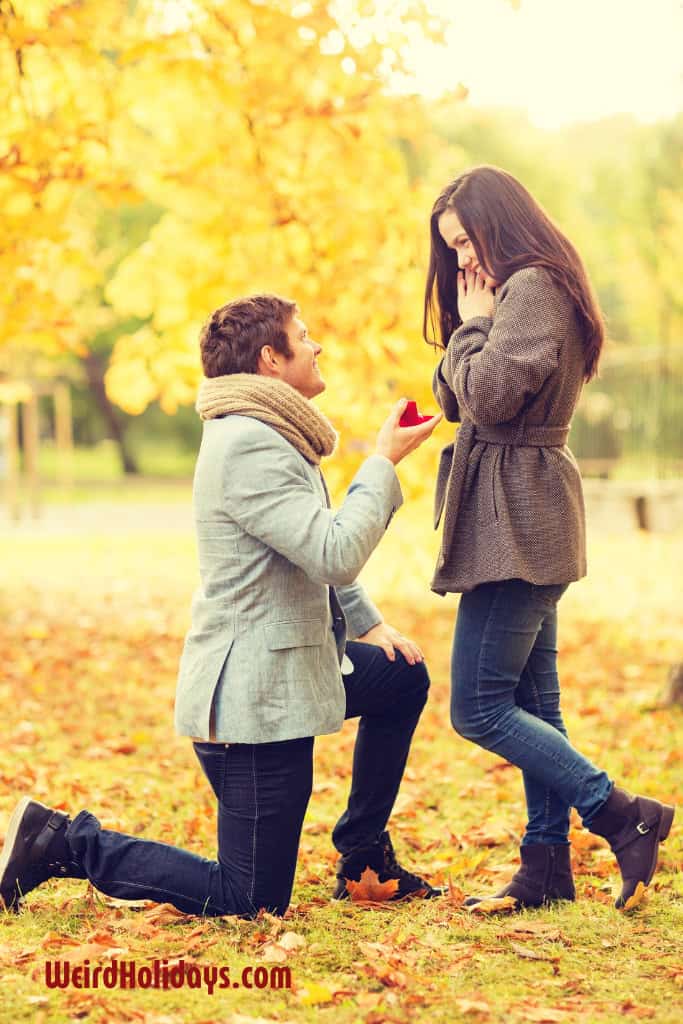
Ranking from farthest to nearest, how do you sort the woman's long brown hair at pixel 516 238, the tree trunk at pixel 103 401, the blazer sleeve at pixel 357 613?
the tree trunk at pixel 103 401
the blazer sleeve at pixel 357 613
the woman's long brown hair at pixel 516 238

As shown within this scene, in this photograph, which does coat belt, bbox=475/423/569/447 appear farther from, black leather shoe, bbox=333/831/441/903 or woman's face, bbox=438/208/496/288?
black leather shoe, bbox=333/831/441/903

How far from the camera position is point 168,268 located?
7148 mm

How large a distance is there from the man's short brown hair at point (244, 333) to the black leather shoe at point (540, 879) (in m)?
1.56

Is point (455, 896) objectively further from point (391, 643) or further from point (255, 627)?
point (255, 627)

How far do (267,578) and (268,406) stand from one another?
1.48ft

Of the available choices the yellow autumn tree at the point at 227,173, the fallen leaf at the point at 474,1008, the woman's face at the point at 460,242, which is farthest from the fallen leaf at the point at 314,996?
the yellow autumn tree at the point at 227,173

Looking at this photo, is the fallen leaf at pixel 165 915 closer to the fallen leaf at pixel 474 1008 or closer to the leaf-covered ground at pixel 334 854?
the leaf-covered ground at pixel 334 854

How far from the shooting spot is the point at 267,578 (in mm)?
3143

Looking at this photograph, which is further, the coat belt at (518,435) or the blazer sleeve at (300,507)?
the coat belt at (518,435)

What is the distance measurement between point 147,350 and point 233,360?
4612 mm

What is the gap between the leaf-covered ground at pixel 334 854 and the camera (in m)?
2.66

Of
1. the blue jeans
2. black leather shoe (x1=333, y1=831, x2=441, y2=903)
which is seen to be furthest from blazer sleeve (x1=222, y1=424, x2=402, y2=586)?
black leather shoe (x1=333, y1=831, x2=441, y2=903)

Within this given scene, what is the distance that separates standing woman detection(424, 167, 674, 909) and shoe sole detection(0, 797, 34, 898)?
3.85 feet

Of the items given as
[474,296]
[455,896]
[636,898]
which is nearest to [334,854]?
[455,896]
